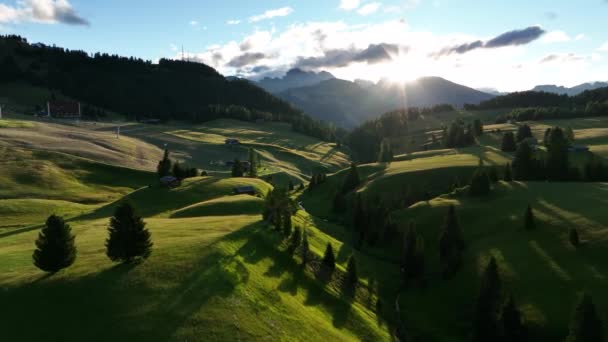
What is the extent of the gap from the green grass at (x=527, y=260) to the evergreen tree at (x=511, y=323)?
251 cm

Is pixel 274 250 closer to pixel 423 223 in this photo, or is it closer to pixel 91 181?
pixel 423 223

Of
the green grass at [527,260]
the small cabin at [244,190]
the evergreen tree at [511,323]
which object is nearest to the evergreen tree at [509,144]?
the green grass at [527,260]

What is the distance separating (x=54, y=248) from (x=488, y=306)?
53.6 meters

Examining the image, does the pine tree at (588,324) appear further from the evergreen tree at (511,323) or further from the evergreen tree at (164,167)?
the evergreen tree at (164,167)

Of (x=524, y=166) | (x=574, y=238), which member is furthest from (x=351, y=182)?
Result: (x=574, y=238)

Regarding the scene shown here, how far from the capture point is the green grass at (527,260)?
55062 mm

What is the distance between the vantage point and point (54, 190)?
347 feet

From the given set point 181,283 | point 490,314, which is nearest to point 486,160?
point 490,314

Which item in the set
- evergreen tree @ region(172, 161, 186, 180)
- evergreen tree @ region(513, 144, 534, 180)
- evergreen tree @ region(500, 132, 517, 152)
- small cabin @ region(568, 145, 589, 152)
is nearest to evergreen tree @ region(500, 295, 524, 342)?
evergreen tree @ region(513, 144, 534, 180)

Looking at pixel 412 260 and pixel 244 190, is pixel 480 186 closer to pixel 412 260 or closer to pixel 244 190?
pixel 412 260

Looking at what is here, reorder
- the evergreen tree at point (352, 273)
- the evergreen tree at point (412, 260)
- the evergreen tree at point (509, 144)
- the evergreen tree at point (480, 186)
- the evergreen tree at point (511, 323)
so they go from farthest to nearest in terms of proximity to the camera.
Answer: the evergreen tree at point (509, 144), the evergreen tree at point (480, 186), the evergreen tree at point (412, 260), the evergreen tree at point (352, 273), the evergreen tree at point (511, 323)

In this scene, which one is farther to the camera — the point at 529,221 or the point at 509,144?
the point at 509,144

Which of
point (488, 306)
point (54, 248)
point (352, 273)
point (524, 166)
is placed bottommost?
point (352, 273)

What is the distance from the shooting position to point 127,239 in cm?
4544
